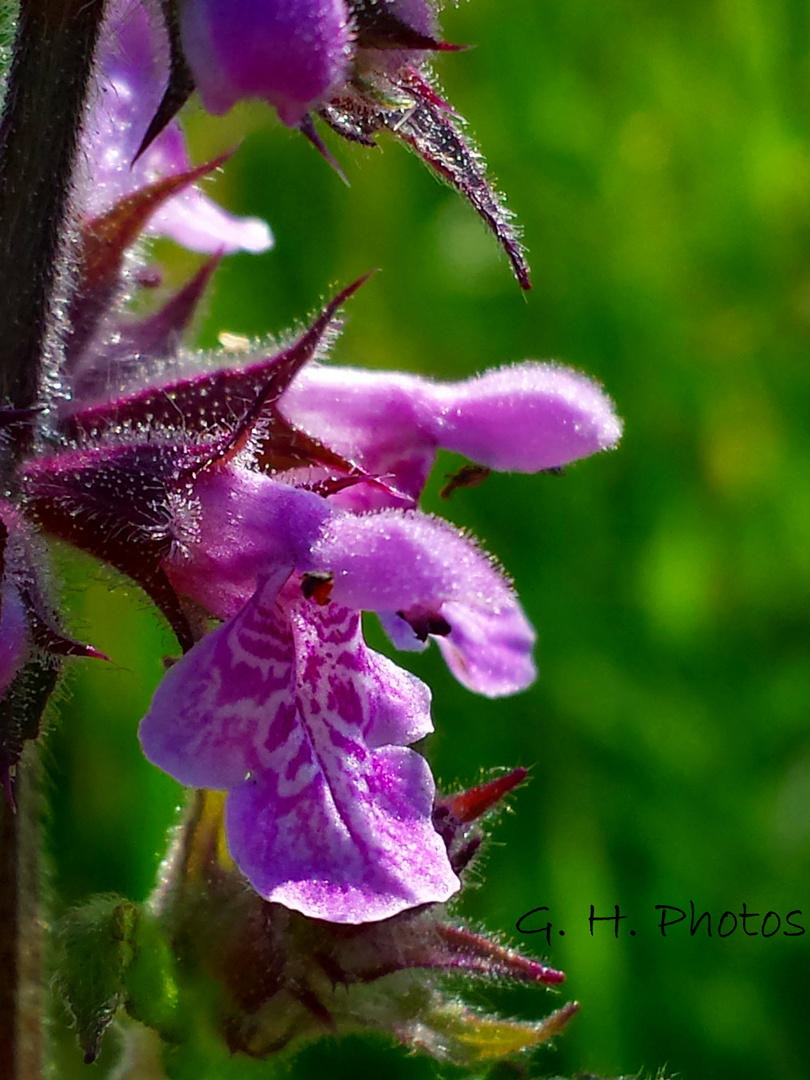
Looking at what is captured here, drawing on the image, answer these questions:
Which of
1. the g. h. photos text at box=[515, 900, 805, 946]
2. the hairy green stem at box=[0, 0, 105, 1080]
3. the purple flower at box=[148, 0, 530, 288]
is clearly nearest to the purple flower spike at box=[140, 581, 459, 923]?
the hairy green stem at box=[0, 0, 105, 1080]

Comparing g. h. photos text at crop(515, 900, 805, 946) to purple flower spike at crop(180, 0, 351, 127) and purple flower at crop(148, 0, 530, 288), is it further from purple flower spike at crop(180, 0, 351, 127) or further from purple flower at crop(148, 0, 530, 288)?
purple flower spike at crop(180, 0, 351, 127)

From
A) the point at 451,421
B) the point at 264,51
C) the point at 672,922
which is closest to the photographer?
the point at 264,51

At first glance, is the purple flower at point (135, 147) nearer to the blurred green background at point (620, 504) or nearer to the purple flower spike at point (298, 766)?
the purple flower spike at point (298, 766)

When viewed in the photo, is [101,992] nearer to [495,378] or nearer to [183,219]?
[495,378]

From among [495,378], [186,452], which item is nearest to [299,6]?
[186,452]

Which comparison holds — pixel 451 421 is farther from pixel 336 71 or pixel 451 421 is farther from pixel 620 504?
pixel 620 504

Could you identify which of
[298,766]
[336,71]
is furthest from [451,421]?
[336,71]

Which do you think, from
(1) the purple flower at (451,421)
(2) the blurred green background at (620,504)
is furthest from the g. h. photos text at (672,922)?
Answer: (1) the purple flower at (451,421)
